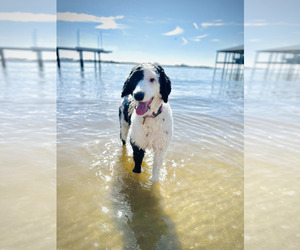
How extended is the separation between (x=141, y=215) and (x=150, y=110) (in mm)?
1450

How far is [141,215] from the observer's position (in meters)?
2.34

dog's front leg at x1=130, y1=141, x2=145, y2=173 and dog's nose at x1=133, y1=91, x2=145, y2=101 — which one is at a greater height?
dog's nose at x1=133, y1=91, x2=145, y2=101

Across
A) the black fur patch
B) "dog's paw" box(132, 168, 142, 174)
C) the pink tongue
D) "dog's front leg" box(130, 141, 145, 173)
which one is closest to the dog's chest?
"dog's front leg" box(130, 141, 145, 173)

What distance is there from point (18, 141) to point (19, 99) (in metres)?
4.62

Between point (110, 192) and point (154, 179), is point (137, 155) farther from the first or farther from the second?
point (110, 192)

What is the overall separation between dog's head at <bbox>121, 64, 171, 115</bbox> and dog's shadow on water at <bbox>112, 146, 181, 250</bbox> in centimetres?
123

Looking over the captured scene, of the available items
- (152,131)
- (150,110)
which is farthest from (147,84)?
(152,131)

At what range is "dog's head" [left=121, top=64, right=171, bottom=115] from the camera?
2389mm

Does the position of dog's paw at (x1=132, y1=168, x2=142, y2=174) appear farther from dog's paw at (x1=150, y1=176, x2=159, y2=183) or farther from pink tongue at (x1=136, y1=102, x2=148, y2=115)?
pink tongue at (x1=136, y1=102, x2=148, y2=115)

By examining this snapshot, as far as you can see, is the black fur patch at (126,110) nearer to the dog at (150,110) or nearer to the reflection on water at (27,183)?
the dog at (150,110)

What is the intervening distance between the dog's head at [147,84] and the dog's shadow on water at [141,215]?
123 cm

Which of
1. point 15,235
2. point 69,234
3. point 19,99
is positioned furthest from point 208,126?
point 19,99

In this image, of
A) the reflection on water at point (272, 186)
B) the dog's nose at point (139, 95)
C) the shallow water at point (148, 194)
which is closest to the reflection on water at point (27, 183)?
the shallow water at point (148, 194)

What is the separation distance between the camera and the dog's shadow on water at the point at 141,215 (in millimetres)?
1984
